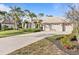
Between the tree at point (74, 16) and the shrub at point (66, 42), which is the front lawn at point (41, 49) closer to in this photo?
the shrub at point (66, 42)

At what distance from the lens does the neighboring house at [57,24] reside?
3.56m

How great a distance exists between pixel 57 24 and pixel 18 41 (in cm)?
56

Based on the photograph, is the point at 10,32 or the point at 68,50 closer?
the point at 68,50

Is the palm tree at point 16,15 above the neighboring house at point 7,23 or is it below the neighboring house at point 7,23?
above

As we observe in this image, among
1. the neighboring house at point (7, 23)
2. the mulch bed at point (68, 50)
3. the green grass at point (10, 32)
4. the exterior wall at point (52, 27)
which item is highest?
the neighboring house at point (7, 23)

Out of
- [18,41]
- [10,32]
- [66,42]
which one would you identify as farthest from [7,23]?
[66,42]

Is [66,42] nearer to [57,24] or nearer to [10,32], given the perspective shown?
[57,24]

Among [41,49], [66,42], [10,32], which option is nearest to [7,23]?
[10,32]

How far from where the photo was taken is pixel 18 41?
3.55 metres

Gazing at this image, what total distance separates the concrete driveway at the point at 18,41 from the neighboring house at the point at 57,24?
0.30 ft

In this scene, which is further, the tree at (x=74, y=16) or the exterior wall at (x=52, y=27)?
the exterior wall at (x=52, y=27)

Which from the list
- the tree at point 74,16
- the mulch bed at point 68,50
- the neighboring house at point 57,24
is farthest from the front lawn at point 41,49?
the tree at point 74,16

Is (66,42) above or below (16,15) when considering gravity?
below

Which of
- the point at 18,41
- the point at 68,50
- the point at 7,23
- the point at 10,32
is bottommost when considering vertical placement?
the point at 68,50
